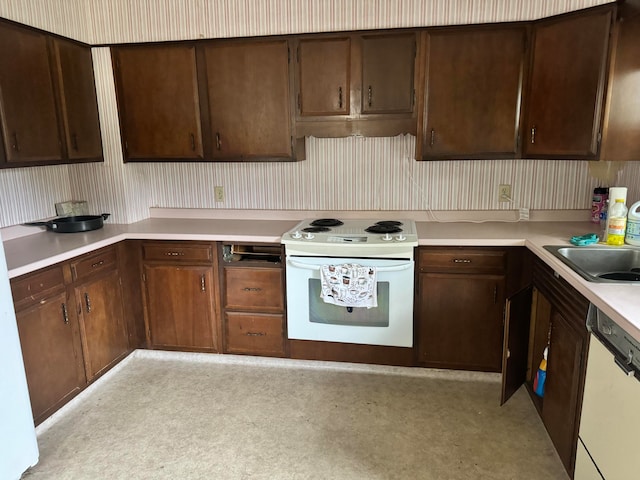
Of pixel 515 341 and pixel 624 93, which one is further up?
pixel 624 93

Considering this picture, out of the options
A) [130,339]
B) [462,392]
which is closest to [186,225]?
[130,339]

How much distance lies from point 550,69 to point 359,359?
1943 mm

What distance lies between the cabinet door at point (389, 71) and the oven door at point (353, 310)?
0.93m

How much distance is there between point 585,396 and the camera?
1721mm

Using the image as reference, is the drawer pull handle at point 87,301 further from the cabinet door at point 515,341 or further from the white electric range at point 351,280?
the cabinet door at point 515,341

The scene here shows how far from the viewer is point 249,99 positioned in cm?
286

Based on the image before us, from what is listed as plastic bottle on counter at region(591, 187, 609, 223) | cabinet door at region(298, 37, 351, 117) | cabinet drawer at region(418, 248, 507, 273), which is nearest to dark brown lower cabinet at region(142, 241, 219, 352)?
cabinet door at region(298, 37, 351, 117)

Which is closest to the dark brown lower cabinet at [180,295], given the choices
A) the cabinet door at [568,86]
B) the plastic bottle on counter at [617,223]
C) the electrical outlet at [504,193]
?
the electrical outlet at [504,193]

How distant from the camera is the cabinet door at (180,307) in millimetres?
2922

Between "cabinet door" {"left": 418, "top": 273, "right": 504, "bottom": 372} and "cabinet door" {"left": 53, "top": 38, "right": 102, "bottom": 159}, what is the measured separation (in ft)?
7.27

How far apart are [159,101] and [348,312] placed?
5.86ft

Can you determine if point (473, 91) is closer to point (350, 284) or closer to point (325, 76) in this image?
point (325, 76)

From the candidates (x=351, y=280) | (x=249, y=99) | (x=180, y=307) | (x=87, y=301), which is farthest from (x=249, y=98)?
(x=87, y=301)

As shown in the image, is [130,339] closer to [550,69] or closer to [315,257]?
[315,257]
